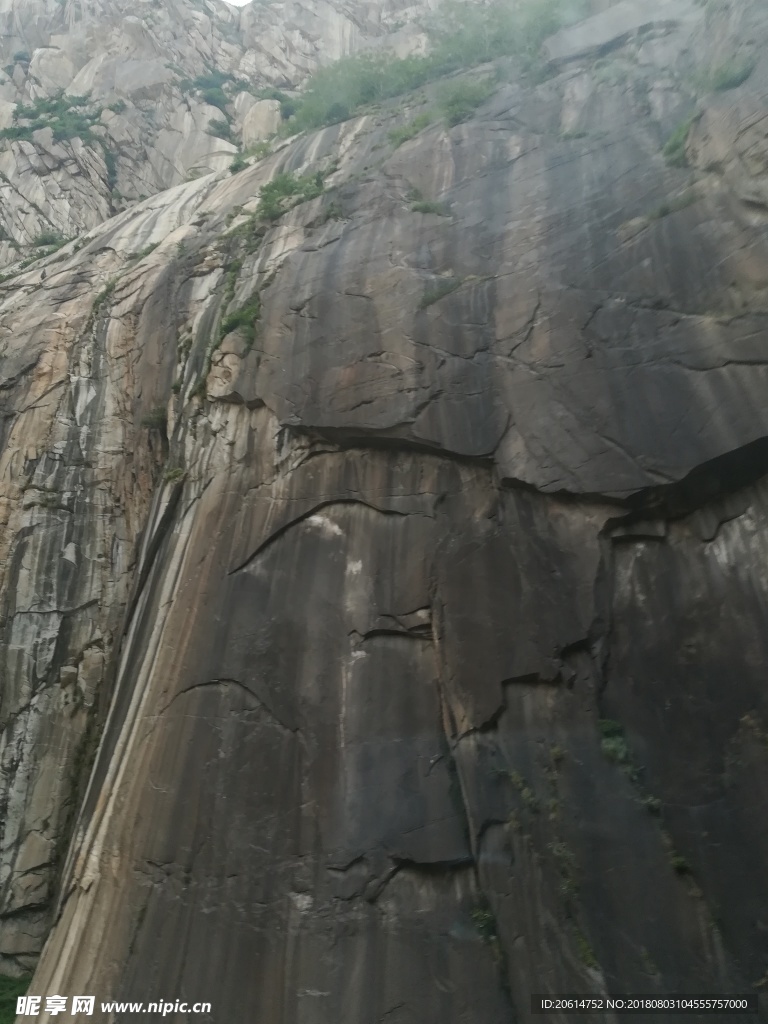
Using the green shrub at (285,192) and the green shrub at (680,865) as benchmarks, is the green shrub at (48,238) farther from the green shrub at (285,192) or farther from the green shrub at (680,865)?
the green shrub at (680,865)

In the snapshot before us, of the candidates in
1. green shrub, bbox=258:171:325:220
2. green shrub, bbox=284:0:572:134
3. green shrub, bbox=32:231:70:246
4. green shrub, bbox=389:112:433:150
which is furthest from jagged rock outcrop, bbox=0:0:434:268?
green shrub, bbox=389:112:433:150

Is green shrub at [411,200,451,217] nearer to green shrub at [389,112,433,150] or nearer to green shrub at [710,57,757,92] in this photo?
green shrub at [389,112,433,150]

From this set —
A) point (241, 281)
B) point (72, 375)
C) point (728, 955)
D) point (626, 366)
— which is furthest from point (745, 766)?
point (72, 375)

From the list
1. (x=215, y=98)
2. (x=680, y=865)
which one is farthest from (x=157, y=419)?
(x=215, y=98)

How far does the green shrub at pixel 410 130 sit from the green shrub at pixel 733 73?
612 centimetres

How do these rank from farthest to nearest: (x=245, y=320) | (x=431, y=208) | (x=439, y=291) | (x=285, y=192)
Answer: (x=285, y=192), (x=431, y=208), (x=245, y=320), (x=439, y=291)

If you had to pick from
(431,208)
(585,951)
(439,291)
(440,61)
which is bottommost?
(585,951)

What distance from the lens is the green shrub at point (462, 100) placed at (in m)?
15.6

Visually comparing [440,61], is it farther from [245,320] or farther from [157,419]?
[157,419]

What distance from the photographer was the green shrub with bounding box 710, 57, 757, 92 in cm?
1155

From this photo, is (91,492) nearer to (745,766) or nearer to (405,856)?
(405,856)

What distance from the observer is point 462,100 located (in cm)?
1603

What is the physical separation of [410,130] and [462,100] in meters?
1.28

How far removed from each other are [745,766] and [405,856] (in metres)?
3.50
